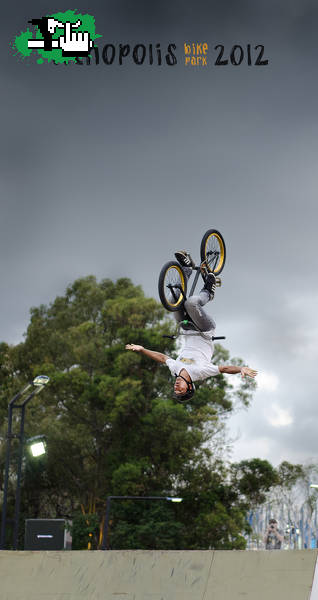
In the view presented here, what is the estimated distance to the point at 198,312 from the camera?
903cm

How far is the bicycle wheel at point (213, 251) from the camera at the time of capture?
9.97m

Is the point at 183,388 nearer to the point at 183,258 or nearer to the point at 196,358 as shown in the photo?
the point at 196,358

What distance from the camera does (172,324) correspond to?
104 ft

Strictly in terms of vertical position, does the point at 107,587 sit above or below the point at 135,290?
below

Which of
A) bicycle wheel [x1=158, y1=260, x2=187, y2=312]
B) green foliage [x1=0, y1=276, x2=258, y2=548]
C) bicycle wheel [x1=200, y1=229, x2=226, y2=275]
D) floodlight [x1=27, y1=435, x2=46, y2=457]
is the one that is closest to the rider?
bicycle wheel [x1=158, y1=260, x2=187, y2=312]

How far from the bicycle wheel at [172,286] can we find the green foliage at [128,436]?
20647 millimetres

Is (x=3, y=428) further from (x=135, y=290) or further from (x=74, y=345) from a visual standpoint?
(x=135, y=290)

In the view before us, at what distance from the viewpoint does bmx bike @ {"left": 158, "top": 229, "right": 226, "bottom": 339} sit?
890cm

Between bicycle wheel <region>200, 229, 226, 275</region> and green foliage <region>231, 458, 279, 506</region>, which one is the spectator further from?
green foliage <region>231, 458, 279, 506</region>

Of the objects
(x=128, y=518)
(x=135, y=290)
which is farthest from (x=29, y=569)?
(x=135, y=290)

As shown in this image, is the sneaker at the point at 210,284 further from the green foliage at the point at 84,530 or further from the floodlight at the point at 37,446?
the green foliage at the point at 84,530

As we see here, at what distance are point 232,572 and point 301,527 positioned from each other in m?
62.6

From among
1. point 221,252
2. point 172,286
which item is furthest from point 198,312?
point 221,252

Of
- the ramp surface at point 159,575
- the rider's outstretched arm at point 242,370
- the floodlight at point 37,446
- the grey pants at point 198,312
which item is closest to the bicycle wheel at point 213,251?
the grey pants at point 198,312
